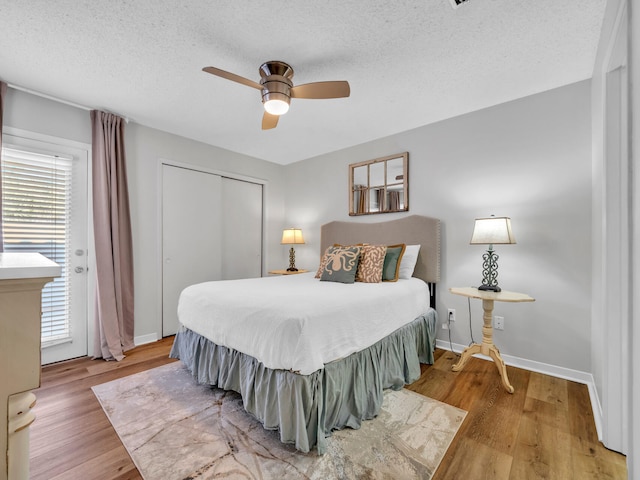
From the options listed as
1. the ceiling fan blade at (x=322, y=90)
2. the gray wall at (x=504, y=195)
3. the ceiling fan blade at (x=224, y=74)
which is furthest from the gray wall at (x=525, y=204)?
the ceiling fan blade at (x=224, y=74)

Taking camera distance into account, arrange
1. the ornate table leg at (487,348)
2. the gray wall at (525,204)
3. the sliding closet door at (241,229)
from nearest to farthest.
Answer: the ornate table leg at (487,348) → the gray wall at (525,204) → the sliding closet door at (241,229)

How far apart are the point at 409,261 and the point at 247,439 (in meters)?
2.12

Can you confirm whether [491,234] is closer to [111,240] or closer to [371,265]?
[371,265]

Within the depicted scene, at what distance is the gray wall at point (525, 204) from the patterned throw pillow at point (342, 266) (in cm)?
96

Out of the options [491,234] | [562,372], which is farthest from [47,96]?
[562,372]

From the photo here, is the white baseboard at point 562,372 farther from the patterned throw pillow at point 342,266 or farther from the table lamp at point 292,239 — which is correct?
the table lamp at point 292,239

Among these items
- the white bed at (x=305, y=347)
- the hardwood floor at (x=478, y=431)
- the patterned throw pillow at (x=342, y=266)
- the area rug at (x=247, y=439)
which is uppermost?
the patterned throw pillow at (x=342, y=266)

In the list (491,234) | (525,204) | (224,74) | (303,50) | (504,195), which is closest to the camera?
(224,74)

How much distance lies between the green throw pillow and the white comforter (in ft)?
0.97

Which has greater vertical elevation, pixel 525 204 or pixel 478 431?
pixel 525 204

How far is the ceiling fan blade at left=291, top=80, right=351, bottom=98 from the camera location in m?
2.01

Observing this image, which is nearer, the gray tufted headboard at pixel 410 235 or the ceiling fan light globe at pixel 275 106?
the ceiling fan light globe at pixel 275 106

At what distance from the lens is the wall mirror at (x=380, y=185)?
3.39 metres

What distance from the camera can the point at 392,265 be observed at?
288 centimetres
